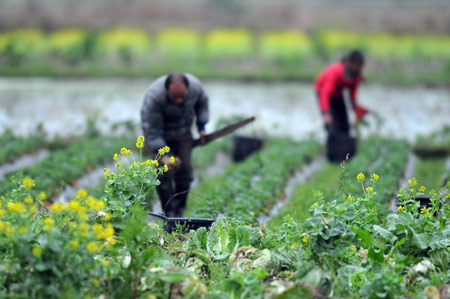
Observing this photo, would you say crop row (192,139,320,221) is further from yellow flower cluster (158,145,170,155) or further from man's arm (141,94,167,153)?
yellow flower cluster (158,145,170,155)

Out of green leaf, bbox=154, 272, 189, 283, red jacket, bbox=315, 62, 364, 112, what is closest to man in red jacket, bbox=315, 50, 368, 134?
red jacket, bbox=315, 62, 364, 112

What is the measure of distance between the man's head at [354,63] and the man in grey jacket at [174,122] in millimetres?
3533

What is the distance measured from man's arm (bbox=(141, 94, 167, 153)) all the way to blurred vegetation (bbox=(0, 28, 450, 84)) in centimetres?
1281

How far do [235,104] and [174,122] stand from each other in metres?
9.85

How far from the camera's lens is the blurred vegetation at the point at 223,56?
1970 centimetres

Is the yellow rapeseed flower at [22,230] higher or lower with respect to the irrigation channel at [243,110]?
higher

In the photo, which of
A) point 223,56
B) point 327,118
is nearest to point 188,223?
point 327,118

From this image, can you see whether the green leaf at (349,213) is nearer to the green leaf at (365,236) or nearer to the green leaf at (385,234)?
the green leaf at (365,236)

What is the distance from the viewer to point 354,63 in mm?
9820

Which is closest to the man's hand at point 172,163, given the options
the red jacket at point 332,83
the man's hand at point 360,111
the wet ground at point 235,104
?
the red jacket at point 332,83

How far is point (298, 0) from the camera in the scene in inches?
1094

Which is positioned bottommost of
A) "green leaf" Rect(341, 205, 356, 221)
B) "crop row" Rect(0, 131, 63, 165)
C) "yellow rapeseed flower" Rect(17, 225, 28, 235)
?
"crop row" Rect(0, 131, 63, 165)

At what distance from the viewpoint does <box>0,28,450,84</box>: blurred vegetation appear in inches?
776

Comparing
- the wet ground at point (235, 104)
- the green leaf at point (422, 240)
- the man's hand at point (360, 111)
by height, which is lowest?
the wet ground at point (235, 104)
